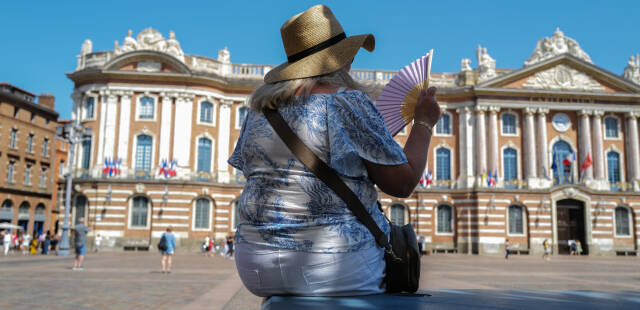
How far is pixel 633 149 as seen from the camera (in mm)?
33188

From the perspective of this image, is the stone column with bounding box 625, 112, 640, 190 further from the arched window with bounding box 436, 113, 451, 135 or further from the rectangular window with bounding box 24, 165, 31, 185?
the rectangular window with bounding box 24, 165, 31, 185

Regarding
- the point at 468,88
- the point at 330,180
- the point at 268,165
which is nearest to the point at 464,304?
the point at 330,180

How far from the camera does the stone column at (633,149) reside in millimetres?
33000

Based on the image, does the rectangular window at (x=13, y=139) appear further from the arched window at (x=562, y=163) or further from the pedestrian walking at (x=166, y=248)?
the arched window at (x=562, y=163)

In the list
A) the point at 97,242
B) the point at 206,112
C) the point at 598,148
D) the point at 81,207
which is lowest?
the point at 97,242

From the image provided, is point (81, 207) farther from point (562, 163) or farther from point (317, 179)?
point (317, 179)

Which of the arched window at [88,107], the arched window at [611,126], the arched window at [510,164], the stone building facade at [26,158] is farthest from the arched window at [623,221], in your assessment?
the stone building facade at [26,158]

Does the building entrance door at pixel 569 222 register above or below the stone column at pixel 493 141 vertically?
below

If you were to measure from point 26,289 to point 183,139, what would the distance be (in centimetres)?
2181

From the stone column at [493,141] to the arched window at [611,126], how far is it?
7.27 meters

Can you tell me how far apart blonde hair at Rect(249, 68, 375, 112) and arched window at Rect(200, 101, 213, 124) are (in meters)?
30.8

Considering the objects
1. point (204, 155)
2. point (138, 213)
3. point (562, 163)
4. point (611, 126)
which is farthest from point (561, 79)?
point (138, 213)

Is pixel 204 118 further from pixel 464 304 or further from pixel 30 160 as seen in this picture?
pixel 464 304

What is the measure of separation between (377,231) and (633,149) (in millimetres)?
36848
